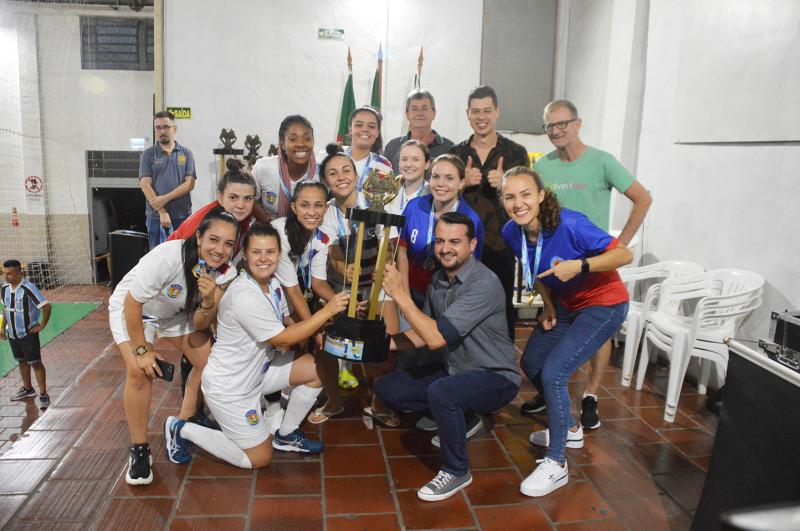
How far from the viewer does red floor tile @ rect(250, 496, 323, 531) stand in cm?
225

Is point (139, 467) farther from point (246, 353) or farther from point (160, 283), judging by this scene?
point (160, 283)

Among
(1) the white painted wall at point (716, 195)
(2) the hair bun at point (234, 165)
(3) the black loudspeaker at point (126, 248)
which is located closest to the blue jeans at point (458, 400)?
(2) the hair bun at point (234, 165)

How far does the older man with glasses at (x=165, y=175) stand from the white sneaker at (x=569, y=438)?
14.0 ft

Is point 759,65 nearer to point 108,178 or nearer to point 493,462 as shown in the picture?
point 493,462

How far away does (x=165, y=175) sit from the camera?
18.7 ft

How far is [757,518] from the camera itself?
778 mm

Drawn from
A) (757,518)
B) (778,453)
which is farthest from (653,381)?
(757,518)

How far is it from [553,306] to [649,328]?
1.25 meters

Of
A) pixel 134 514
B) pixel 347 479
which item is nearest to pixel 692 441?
pixel 347 479

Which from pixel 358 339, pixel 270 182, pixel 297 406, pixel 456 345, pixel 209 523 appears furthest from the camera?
pixel 270 182

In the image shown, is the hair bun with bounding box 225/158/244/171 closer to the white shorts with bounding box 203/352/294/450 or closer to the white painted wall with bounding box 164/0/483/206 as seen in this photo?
the white shorts with bounding box 203/352/294/450

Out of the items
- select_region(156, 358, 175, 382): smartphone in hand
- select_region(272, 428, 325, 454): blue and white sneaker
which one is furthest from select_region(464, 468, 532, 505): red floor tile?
select_region(156, 358, 175, 382): smartphone in hand

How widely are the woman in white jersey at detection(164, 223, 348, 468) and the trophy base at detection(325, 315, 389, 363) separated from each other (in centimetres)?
8

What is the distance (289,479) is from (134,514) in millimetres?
633
